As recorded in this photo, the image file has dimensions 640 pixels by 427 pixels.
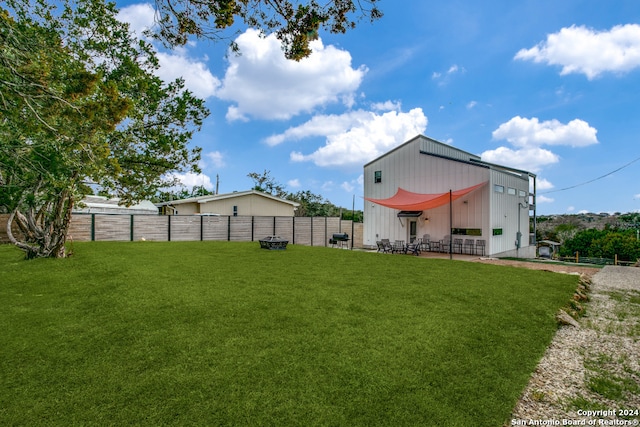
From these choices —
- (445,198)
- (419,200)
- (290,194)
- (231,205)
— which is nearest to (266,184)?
(290,194)

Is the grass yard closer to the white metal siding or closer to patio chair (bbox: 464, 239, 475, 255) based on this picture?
patio chair (bbox: 464, 239, 475, 255)

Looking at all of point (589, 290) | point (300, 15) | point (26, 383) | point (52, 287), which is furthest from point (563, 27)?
point (52, 287)

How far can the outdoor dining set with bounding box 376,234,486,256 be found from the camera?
44.5ft

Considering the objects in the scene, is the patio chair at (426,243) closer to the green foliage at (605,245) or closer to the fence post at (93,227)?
the fence post at (93,227)

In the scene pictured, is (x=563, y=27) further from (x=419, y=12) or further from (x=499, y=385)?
(x=499, y=385)

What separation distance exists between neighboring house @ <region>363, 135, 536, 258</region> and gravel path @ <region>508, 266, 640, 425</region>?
8455mm

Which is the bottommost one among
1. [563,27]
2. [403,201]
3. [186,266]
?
[186,266]

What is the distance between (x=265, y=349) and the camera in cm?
333

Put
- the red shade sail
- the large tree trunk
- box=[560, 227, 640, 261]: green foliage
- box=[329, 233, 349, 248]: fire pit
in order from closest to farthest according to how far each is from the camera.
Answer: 1. the large tree trunk
2. the red shade sail
3. box=[329, 233, 349, 248]: fire pit
4. box=[560, 227, 640, 261]: green foliage

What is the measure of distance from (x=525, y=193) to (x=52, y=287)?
19799 millimetres

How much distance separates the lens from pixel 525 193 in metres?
16.9

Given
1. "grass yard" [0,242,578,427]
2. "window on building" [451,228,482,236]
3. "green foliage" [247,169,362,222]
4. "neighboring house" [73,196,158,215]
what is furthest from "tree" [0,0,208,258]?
"green foliage" [247,169,362,222]

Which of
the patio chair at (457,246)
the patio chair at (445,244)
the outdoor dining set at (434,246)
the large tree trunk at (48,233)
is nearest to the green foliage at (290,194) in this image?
the outdoor dining set at (434,246)

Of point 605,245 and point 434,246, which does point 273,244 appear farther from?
point 605,245
